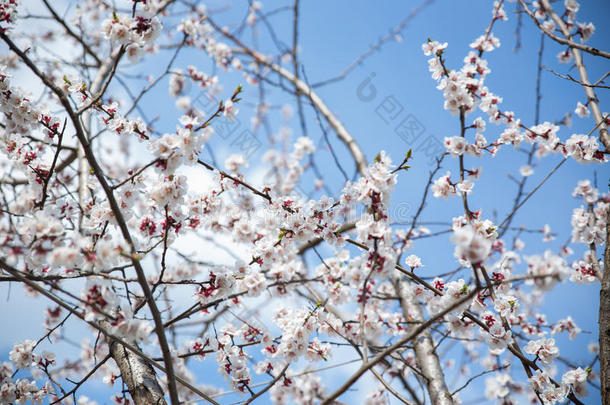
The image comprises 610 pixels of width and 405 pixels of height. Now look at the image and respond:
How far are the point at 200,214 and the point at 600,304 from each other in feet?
8.83

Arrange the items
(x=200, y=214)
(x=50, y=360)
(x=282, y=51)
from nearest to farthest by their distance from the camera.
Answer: (x=50, y=360), (x=200, y=214), (x=282, y=51)

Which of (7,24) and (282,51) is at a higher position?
(282,51)

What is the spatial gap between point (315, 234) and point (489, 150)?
1426mm

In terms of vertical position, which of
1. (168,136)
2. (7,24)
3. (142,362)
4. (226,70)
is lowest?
(142,362)

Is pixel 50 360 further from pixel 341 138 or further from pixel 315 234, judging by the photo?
A: pixel 341 138

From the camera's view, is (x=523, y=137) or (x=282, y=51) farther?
(x=282, y=51)

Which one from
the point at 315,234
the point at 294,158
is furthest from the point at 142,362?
the point at 294,158

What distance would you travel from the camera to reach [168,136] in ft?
5.55

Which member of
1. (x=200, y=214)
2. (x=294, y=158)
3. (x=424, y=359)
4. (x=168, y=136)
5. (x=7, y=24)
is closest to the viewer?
(x=168, y=136)

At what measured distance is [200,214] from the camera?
2.61 m

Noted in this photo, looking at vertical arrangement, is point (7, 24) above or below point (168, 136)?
above

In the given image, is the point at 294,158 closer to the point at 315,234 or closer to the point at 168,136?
the point at 315,234

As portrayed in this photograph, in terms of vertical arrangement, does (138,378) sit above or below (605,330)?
above

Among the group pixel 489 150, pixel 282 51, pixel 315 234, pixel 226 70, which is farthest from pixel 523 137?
pixel 226 70
